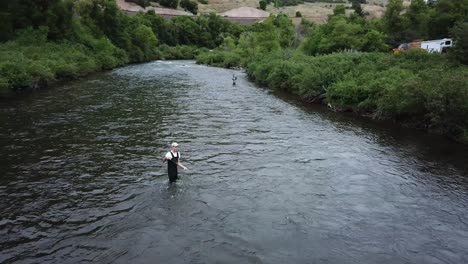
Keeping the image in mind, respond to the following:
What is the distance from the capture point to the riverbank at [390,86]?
26.4 m

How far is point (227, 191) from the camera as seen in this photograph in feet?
59.0

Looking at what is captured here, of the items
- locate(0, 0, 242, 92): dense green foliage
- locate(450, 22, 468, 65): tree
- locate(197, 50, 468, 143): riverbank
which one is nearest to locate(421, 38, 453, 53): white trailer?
locate(197, 50, 468, 143): riverbank

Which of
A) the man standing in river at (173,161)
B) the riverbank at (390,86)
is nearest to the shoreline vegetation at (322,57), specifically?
the riverbank at (390,86)

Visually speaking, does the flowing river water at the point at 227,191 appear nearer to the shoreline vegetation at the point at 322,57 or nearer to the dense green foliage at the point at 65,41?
the shoreline vegetation at the point at 322,57

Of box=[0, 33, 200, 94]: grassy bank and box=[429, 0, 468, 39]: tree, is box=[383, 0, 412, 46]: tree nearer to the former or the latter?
box=[429, 0, 468, 39]: tree

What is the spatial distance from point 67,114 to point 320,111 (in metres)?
21.2

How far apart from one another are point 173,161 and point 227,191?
2738 millimetres

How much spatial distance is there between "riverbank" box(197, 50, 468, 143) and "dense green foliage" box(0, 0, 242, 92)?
27342 millimetres

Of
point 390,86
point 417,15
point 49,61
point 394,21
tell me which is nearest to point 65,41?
point 49,61

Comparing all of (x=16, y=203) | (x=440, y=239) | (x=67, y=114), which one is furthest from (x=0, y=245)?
(x=67, y=114)

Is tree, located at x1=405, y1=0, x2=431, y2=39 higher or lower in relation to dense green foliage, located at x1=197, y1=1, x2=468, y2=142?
higher

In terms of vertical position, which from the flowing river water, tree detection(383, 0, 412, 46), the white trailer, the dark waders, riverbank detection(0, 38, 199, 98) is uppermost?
tree detection(383, 0, 412, 46)

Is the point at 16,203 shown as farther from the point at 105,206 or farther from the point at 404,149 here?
the point at 404,149

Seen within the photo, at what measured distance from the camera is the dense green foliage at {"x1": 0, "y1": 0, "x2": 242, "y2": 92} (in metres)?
44.3
